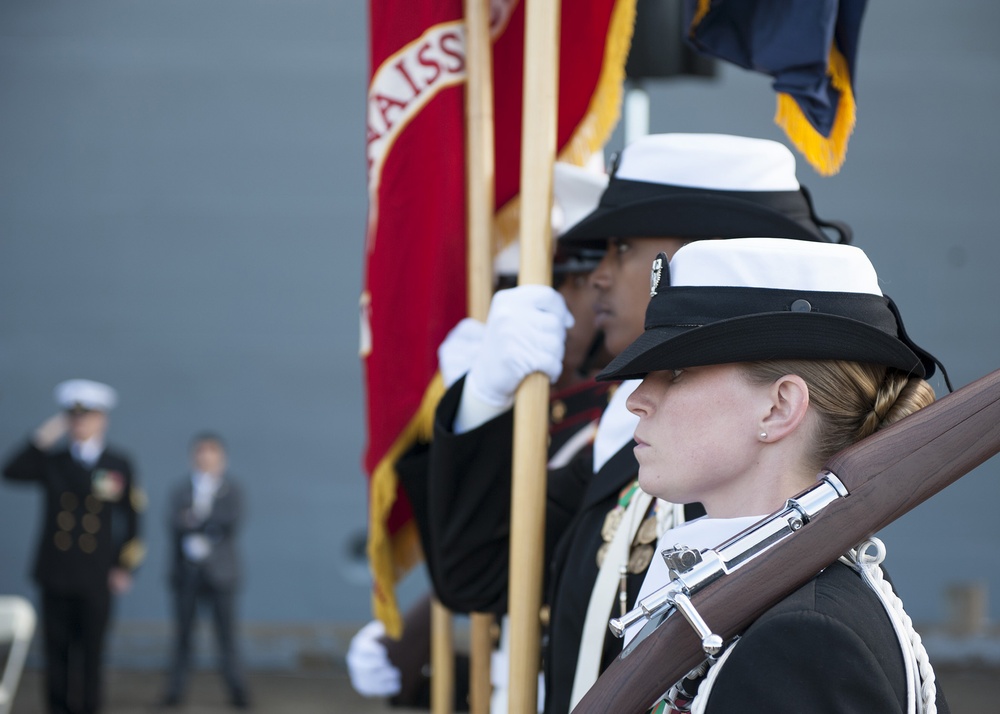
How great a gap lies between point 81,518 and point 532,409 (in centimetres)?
552

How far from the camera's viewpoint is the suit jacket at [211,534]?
7.46 meters

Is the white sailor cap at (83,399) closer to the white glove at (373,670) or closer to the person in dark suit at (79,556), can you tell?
the person in dark suit at (79,556)

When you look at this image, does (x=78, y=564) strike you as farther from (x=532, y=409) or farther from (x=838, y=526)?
(x=838, y=526)

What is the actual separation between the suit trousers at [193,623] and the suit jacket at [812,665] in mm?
6611

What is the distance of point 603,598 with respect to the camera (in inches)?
76.7

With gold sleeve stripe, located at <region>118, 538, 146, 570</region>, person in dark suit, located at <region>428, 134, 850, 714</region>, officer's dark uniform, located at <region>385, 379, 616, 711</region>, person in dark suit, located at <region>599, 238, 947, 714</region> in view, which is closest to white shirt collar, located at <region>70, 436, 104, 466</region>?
gold sleeve stripe, located at <region>118, 538, 146, 570</region>

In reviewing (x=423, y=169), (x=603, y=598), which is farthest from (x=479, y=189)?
(x=603, y=598)

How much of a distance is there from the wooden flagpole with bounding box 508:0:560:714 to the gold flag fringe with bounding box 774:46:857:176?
1.44 ft

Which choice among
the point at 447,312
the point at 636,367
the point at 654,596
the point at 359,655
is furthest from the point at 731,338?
the point at 359,655

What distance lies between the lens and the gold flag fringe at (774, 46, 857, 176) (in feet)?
7.21

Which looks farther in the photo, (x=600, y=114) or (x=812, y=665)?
(x=600, y=114)

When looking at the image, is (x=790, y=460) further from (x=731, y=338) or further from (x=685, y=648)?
(x=685, y=648)

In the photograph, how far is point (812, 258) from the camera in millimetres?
1421

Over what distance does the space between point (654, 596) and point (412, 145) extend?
1526 mm
